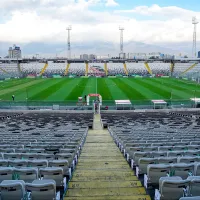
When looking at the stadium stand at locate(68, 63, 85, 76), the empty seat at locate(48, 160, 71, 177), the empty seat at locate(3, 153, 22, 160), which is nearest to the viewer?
the empty seat at locate(48, 160, 71, 177)

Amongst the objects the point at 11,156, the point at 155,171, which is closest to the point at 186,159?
the point at 155,171

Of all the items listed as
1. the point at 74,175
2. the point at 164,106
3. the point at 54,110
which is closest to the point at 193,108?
the point at 164,106

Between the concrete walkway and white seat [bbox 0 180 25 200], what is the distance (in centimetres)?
115

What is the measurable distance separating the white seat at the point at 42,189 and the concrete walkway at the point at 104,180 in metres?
0.82

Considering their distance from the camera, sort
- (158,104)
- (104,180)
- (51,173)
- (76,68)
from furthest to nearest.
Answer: (76,68), (158,104), (104,180), (51,173)

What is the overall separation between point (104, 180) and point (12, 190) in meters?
2.48

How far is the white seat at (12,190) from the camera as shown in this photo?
175 inches

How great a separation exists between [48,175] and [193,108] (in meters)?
24.7

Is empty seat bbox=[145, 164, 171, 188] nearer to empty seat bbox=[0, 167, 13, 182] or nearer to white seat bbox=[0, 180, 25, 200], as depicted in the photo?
white seat bbox=[0, 180, 25, 200]

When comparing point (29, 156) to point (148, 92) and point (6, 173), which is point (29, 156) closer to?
point (6, 173)

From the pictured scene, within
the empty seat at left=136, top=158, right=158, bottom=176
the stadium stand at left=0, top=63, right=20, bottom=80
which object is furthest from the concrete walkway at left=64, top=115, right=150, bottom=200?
the stadium stand at left=0, top=63, right=20, bottom=80

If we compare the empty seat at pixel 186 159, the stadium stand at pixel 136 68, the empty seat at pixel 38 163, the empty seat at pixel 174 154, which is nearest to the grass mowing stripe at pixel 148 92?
the empty seat at pixel 174 154

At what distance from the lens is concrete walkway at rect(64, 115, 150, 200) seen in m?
5.41

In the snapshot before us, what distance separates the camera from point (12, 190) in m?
4.48
